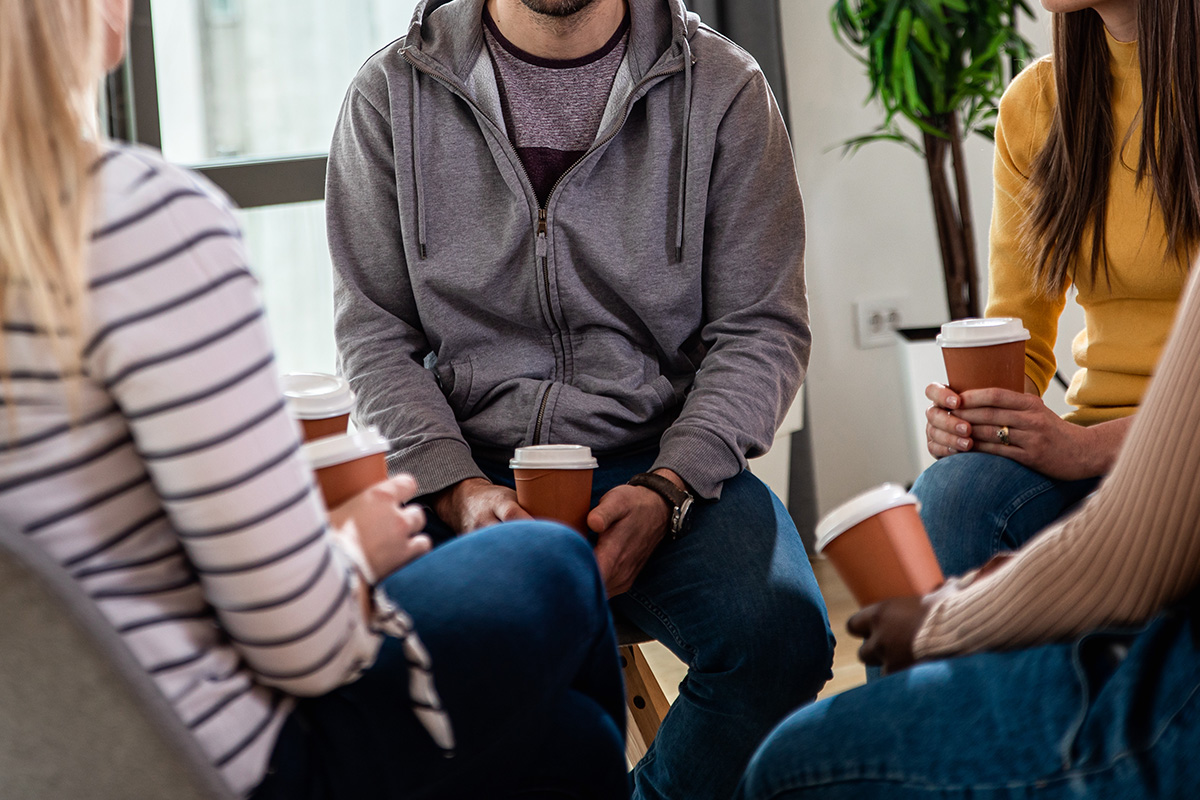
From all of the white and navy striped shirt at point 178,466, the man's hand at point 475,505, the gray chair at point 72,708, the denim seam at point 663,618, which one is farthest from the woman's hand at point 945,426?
the gray chair at point 72,708

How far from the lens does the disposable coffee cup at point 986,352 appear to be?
1.22 m

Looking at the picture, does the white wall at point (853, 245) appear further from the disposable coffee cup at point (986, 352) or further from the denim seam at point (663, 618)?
the denim seam at point (663, 618)

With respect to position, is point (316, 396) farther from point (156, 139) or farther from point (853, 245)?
point (853, 245)

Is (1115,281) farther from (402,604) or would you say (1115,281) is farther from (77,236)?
(77,236)

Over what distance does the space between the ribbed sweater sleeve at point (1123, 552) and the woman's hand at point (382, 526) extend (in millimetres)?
405

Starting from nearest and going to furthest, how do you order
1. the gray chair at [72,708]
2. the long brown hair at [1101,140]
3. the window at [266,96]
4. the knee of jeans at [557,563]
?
the gray chair at [72,708], the knee of jeans at [557,563], the long brown hair at [1101,140], the window at [266,96]

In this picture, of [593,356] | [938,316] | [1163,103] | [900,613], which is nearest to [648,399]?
[593,356]

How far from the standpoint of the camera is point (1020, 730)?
26.4 inches

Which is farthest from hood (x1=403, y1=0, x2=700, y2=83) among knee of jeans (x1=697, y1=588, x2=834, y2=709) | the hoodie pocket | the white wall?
the white wall

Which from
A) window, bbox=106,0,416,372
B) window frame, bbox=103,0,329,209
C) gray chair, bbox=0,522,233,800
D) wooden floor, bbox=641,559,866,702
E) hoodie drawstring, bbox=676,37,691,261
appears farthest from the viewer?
window, bbox=106,0,416,372

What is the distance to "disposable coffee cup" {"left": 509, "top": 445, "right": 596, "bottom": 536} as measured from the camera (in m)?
1.16

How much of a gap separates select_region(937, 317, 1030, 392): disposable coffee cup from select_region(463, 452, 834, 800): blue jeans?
0.29 m

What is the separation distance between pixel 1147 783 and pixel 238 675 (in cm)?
57

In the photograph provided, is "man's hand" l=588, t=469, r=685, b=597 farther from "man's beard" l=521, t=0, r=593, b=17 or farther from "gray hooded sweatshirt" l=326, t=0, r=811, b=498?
"man's beard" l=521, t=0, r=593, b=17
